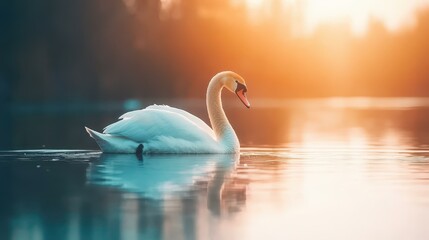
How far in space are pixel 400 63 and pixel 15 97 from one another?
61.9 metres

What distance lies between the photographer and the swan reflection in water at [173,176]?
10328 mm

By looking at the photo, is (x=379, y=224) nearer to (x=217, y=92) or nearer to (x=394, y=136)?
(x=217, y=92)

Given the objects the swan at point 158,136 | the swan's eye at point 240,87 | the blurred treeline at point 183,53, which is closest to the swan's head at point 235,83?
the swan's eye at point 240,87

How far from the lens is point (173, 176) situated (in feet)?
39.9

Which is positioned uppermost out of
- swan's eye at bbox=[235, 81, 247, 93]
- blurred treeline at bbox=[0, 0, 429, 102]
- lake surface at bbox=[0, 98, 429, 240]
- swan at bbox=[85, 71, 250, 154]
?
blurred treeline at bbox=[0, 0, 429, 102]

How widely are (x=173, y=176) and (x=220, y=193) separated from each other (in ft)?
5.46

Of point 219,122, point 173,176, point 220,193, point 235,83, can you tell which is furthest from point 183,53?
point 220,193

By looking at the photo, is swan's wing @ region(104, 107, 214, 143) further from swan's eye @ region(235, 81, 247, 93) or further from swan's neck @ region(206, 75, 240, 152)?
swan's eye @ region(235, 81, 247, 93)

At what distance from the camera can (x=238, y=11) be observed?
7250cm

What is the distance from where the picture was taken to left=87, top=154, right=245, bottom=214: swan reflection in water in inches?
407

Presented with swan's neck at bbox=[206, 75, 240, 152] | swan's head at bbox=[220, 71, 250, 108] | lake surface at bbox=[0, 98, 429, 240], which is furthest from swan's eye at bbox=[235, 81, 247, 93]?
lake surface at bbox=[0, 98, 429, 240]

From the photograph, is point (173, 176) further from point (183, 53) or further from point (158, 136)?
point (183, 53)

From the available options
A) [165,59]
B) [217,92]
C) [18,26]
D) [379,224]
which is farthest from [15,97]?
[379,224]

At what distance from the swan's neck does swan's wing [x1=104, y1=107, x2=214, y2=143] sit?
45 cm
